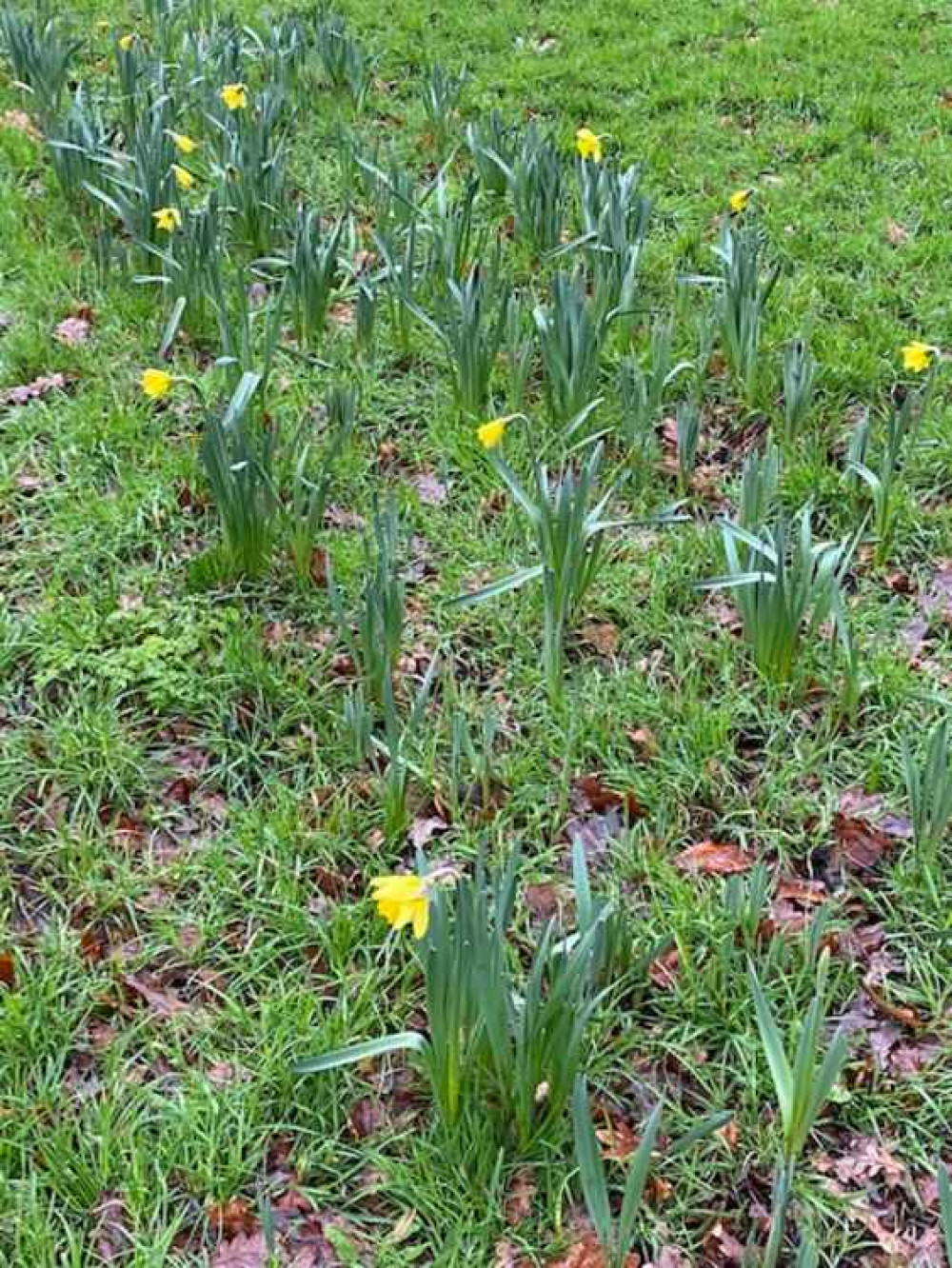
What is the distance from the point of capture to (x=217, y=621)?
2486 millimetres

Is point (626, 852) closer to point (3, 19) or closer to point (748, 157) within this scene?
point (748, 157)

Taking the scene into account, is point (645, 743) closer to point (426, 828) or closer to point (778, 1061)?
point (426, 828)

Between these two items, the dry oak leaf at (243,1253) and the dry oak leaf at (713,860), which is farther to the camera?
the dry oak leaf at (713,860)

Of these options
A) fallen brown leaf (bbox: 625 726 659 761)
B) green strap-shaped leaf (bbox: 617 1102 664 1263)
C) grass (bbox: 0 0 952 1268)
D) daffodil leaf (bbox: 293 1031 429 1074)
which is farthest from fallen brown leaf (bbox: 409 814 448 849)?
green strap-shaped leaf (bbox: 617 1102 664 1263)

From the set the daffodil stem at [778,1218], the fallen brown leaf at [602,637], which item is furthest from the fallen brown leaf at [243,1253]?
the fallen brown leaf at [602,637]

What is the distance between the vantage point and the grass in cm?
161

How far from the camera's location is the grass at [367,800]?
63.4 inches

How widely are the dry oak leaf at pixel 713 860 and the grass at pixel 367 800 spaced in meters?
0.02

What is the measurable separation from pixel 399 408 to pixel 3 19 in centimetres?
275

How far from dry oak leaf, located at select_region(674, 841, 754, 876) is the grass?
1.0 inches

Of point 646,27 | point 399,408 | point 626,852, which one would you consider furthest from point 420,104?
point 626,852

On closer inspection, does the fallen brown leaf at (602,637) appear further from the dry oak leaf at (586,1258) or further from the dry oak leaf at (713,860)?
the dry oak leaf at (586,1258)

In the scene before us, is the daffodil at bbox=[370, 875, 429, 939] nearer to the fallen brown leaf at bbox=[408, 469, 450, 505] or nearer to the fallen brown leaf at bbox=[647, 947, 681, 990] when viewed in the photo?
the fallen brown leaf at bbox=[647, 947, 681, 990]

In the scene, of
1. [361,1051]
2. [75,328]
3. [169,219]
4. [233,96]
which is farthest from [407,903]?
[233,96]
